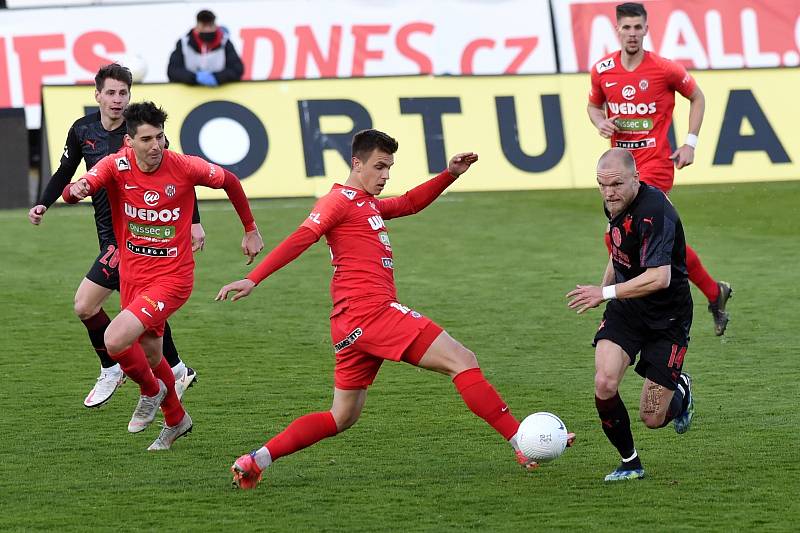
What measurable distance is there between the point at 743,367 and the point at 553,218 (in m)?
6.55

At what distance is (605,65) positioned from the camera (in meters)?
11.1

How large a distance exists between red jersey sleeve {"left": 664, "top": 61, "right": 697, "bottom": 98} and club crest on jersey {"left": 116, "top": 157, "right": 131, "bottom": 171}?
15.6 feet

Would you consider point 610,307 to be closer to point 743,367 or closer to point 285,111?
point 743,367

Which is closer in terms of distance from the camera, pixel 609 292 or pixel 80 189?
pixel 609 292

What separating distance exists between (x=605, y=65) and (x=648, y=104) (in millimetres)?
457

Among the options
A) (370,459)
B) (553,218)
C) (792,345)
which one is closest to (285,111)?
(553,218)

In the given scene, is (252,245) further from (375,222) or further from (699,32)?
(699,32)

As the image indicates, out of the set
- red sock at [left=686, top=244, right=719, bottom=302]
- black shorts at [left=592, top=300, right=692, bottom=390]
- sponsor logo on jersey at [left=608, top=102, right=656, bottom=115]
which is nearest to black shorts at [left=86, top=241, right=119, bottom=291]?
black shorts at [left=592, top=300, right=692, bottom=390]

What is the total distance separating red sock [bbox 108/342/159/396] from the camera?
25.5 ft

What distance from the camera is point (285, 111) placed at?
56.1ft

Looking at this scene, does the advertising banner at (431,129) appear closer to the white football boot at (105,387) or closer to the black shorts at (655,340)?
the white football boot at (105,387)

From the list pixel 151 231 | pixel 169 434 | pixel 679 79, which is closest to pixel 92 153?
pixel 151 231

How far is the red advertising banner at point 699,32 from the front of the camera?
71.7 feet

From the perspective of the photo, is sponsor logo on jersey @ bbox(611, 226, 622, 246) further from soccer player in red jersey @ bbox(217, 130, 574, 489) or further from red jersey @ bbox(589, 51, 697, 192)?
red jersey @ bbox(589, 51, 697, 192)
